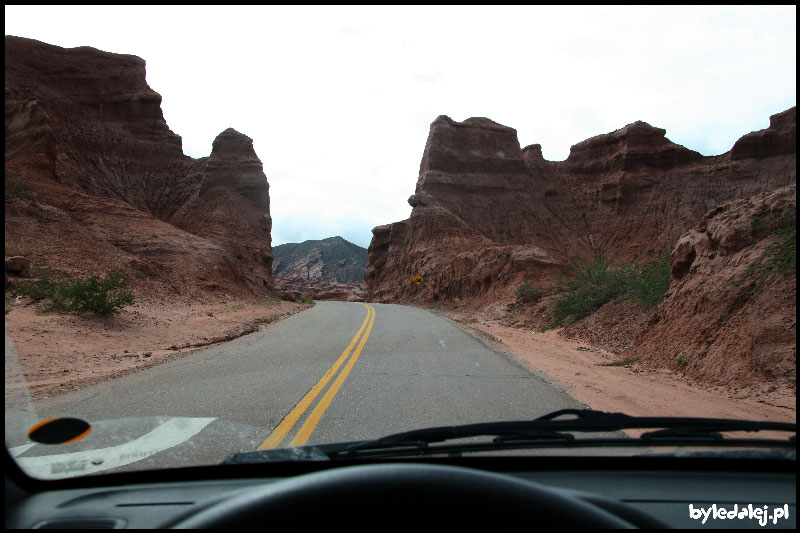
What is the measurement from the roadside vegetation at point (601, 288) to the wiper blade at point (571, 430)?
11.3 m

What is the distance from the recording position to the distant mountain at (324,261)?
124m

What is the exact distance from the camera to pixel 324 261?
129 meters

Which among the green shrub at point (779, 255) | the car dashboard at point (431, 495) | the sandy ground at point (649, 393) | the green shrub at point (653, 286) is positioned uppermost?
the green shrub at point (779, 255)

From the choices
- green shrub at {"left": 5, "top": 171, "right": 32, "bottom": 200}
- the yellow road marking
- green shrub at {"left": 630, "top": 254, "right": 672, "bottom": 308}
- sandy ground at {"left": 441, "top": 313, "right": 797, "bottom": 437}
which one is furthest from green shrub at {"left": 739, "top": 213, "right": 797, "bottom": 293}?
green shrub at {"left": 5, "top": 171, "right": 32, "bottom": 200}

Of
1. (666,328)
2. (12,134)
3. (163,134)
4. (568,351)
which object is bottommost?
(568,351)

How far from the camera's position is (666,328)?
1002cm

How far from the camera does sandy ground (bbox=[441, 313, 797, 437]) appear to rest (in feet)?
18.6

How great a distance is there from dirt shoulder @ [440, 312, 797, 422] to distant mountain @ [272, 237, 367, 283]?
111138 mm

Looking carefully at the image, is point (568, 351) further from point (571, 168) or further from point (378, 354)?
point (571, 168)

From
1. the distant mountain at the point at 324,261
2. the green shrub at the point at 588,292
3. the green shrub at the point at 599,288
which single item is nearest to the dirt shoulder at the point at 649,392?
the green shrub at the point at 599,288

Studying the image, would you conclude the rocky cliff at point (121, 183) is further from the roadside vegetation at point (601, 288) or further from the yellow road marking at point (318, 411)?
the roadside vegetation at point (601, 288)

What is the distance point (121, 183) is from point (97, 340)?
106 ft

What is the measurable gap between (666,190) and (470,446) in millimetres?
52459

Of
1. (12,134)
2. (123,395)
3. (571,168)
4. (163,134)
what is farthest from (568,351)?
(571,168)
